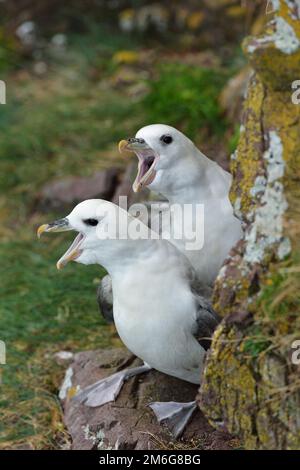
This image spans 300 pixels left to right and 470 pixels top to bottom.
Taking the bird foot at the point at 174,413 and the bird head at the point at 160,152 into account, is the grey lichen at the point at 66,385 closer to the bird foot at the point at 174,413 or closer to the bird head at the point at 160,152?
the bird foot at the point at 174,413

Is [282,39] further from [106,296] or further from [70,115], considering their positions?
[70,115]

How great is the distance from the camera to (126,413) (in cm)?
391

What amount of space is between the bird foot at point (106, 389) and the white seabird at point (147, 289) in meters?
0.37

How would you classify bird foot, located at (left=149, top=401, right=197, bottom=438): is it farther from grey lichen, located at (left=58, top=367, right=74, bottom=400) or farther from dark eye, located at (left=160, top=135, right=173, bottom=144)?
dark eye, located at (left=160, top=135, right=173, bottom=144)

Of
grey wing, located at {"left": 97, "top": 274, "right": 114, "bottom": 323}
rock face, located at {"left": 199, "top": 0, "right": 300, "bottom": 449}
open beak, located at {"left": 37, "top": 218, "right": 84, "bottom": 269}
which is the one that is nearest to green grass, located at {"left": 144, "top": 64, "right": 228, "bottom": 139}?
grey wing, located at {"left": 97, "top": 274, "right": 114, "bottom": 323}

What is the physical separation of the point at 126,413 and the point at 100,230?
0.87m

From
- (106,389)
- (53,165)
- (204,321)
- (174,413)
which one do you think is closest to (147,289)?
(204,321)

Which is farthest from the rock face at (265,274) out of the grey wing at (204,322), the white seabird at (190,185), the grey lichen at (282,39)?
the white seabird at (190,185)

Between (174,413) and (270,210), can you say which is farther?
(174,413)

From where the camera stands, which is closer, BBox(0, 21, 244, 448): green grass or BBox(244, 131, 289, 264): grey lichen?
BBox(244, 131, 289, 264): grey lichen

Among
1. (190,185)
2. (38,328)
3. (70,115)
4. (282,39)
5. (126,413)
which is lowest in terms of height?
(126,413)

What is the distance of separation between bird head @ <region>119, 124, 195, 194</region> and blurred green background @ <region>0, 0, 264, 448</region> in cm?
122

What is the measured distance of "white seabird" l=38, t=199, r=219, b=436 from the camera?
3545 mm

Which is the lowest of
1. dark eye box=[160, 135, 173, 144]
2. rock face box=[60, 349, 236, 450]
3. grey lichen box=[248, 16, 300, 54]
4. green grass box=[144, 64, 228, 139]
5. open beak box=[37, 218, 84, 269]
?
rock face box=[60, 349, 236, 450]
